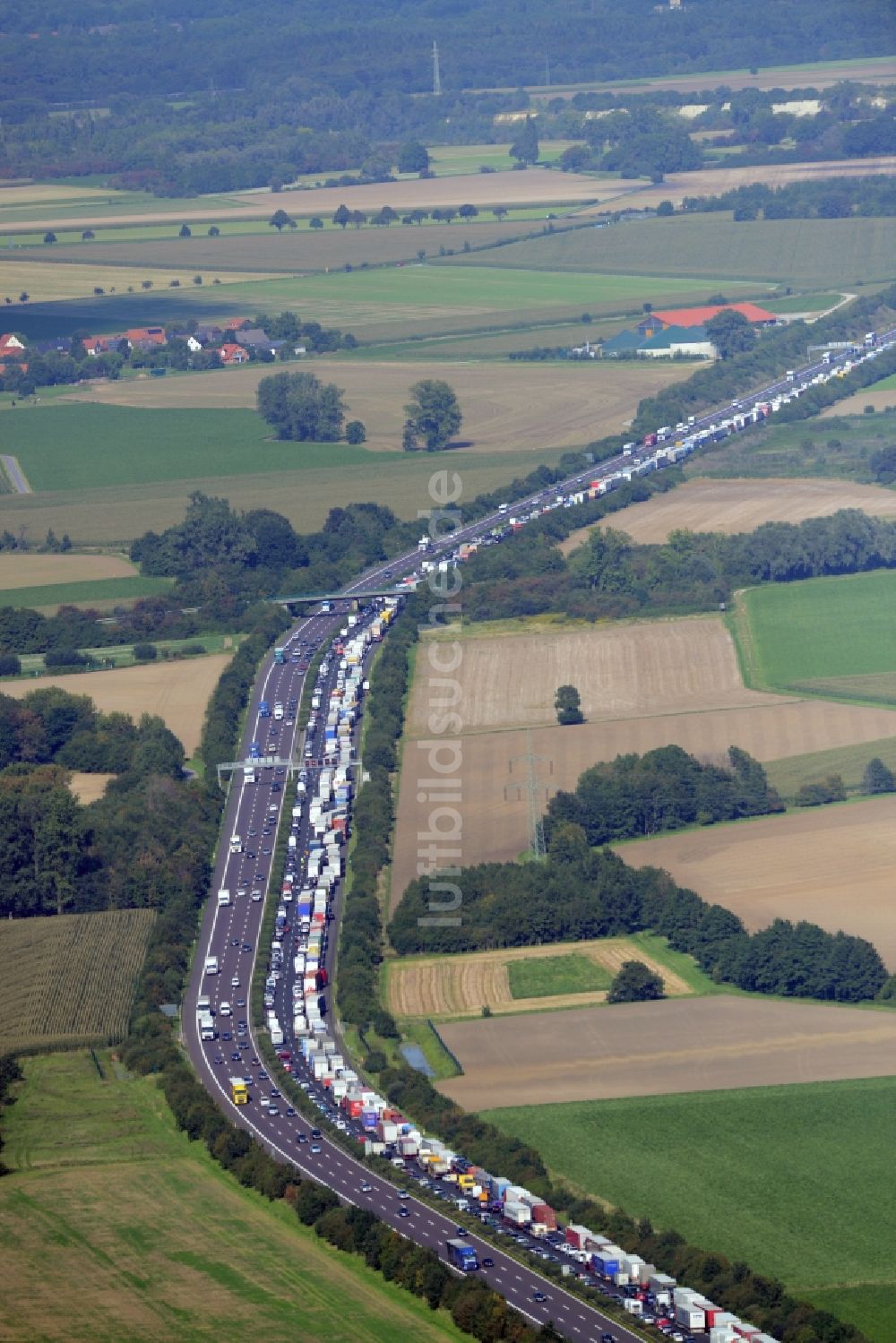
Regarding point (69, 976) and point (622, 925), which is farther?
point (622, 925)

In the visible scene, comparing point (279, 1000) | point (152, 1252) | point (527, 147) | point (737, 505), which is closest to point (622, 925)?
point (279, 1000)

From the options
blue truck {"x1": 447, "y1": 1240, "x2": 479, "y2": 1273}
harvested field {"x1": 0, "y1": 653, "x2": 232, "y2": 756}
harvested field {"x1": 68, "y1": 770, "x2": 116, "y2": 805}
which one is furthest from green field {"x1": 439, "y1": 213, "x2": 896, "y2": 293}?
blue truck {"x1": 447, "y1": 1240, "x2": 479, "y2": 1273}

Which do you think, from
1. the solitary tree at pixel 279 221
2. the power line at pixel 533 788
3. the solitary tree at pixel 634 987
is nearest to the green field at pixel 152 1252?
the solitary tree at pixel 634 987

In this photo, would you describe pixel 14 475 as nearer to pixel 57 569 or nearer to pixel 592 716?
pixel 57 569

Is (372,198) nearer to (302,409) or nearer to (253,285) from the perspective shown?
(253,285)

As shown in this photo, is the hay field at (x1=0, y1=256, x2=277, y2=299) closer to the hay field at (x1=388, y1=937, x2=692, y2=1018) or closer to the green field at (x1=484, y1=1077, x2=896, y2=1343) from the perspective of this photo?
the hay field at (x1=388, y1=937, x2=692, y2=1018)

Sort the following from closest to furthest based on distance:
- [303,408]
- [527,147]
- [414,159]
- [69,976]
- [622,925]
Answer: [69,976] < [622,925] < [303,408] < [414,159] < [527,147]
